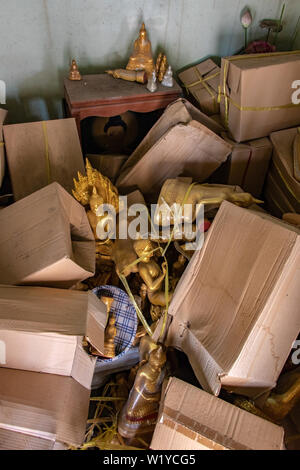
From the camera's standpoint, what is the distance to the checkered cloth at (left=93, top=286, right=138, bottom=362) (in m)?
Answer: 1.52

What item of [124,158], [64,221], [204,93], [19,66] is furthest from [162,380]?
[19,66]

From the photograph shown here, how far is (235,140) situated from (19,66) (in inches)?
54.1

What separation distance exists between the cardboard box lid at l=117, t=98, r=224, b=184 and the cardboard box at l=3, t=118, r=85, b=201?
29 cm

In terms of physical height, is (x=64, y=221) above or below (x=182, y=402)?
above

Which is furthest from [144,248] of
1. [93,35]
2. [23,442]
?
[93,35]

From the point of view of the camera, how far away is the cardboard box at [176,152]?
178 cm

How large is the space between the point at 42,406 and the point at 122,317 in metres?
0.50

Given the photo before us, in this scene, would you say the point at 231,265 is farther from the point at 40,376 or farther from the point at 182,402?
the point at 40,376

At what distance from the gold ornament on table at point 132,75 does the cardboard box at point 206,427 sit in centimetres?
173

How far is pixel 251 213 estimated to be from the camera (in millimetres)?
1275

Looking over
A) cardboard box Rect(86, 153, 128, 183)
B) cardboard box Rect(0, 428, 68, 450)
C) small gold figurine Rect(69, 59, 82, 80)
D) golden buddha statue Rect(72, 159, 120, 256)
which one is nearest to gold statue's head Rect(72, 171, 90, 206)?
golden buddha statue Rect(72, 159, 120, 256)

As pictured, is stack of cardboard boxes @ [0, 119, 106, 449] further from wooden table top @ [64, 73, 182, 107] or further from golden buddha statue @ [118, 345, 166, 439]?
wooden table top @ [64, 73, 182, 107]

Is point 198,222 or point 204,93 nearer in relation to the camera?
point 198,222

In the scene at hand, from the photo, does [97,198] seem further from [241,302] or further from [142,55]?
[142,55]
